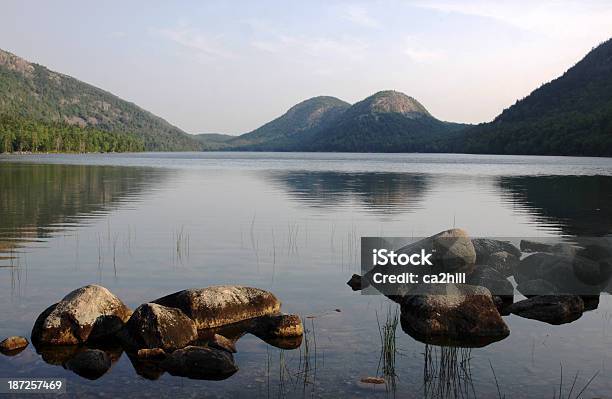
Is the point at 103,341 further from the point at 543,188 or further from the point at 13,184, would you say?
the point at 543,188

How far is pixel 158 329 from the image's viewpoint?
581 inches

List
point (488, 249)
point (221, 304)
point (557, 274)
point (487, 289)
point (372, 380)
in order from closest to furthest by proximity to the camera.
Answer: point (372, 380), point (221, 304), point (487, 289), point (557, 274), point (488, 249)

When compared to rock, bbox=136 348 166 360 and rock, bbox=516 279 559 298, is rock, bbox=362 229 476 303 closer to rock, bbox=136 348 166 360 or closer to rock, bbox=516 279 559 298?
rock, bbox=516 279 559 298

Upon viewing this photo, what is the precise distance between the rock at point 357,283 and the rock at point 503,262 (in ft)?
21.0

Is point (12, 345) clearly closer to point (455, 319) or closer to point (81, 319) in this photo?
point (81, 319)

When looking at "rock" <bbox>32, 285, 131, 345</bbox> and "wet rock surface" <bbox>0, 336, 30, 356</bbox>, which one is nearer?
"wet rock surface" <bbox>0, 336, 30, 356</bbox>

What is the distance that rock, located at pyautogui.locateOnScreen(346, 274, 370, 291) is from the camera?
21939mm

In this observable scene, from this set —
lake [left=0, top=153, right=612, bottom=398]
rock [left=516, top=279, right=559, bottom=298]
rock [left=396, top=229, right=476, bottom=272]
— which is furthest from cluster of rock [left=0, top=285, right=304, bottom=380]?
rock [left=516, top=279, right=559, bottom=298]

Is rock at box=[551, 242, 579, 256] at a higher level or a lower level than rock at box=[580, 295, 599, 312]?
higher

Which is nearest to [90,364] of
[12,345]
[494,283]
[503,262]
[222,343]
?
[12,345]

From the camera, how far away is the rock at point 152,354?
14.2 metres

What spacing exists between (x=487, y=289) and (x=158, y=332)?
10.2 m

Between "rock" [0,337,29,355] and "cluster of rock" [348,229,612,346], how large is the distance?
10515 millimetres

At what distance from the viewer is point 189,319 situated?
1574 cm
